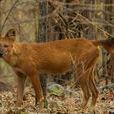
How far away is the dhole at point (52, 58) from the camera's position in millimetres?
8594

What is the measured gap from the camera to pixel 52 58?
913 centimetres

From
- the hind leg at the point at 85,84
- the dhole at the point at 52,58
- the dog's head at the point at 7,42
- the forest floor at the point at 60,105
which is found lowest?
the forest floor at the point at 60,105

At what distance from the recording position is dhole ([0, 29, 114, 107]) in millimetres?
8594

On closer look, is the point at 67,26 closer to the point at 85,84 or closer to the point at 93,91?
the point at 85,84

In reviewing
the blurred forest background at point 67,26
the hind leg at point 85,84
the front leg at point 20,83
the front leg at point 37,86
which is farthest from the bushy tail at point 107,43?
the front leg at point 20,83

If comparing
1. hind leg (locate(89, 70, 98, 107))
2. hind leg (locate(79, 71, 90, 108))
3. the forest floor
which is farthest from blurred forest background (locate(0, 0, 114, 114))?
hind leg (locate(79, 71, 90, 108))

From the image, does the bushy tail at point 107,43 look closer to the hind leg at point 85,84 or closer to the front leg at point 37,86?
the hind leg at point 85,84

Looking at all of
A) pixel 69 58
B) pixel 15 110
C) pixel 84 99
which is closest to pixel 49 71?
pixel 69 58

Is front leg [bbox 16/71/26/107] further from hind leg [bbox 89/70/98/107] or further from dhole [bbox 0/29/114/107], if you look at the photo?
hind leg [bbox 89/70/98/107]

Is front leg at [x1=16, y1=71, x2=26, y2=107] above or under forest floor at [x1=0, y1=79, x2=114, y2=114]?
above

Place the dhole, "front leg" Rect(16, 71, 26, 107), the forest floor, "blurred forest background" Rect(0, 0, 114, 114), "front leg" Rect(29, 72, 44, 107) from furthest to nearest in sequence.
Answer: "front leg" Rect(16, 71, 26, 107) < the dhole < "blurred forest background" Rect(0, 0, 114, 114) < "front leg" Rect(29, 72, 44, 107) < the forest floor

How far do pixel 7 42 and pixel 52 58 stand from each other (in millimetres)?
1234

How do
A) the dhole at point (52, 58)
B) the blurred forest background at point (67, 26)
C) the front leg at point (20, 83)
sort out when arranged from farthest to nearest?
the front leg at point (20, 83), the dhole at point (52, 58), the blurred forest background at point (67, 26)

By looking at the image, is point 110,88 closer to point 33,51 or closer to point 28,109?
point 33,51
